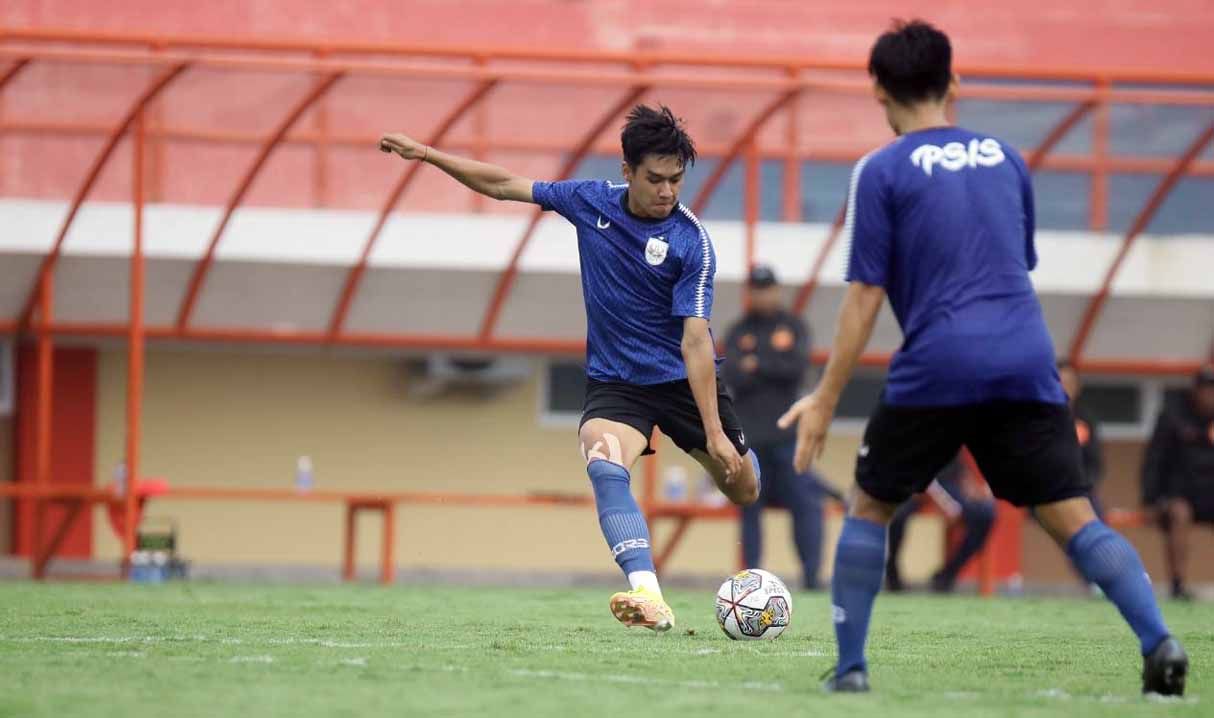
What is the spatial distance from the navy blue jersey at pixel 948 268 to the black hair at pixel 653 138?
1.91m

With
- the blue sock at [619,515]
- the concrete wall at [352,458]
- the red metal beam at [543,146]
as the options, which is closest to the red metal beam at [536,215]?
the red metal beam at [543,146]

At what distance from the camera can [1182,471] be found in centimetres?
1445

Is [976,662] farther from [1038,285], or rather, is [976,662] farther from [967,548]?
[1038,285]

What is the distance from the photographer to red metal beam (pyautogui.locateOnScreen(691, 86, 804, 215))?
1370 centimetres

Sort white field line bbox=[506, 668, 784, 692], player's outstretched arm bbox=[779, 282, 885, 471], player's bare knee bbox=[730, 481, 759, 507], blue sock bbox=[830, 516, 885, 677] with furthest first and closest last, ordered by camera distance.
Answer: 1. player's bare knee bbox=[730, 481, 759, 507]
2. white field line bbox=[506, 668, 784, 692]
3. blue sock bbox=[830, 516, 885, 677]
4. player's outstretched arm bbox=[779, 282, 885, 471]

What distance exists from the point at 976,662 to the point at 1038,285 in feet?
28.6

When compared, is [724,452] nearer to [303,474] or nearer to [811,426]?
[811,426]

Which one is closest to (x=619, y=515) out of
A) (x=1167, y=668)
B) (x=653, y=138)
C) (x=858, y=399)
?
(x=653, y=138)

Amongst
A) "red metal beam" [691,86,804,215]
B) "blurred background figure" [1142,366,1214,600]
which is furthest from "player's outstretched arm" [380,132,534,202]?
"blurred background figure" [1142,366,1214,600]

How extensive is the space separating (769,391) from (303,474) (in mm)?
4294

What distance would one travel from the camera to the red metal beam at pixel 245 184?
42.9ft

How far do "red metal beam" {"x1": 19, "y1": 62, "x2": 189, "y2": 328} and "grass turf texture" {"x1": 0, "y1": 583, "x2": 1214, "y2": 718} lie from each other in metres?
3.86

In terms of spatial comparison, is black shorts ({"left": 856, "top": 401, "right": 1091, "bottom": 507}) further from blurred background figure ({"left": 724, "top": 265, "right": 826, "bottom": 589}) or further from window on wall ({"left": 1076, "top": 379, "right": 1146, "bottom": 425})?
window on wall ({"left": 1076, "top": 379, "right": 1146, "bottom": 425})

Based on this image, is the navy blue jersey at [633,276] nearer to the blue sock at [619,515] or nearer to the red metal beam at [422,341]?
the blue sock at [619,515]
